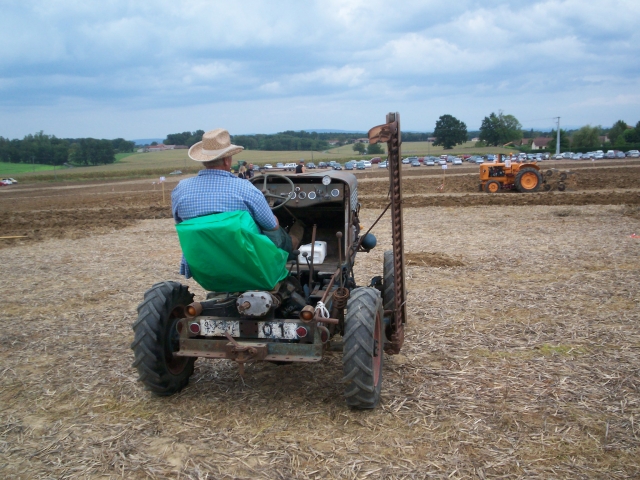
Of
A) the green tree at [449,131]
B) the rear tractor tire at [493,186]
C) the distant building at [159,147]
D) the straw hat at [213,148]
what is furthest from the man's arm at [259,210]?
the distant building at [159,147]

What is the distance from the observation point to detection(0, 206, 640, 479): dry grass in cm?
350

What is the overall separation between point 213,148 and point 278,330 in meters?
1.46

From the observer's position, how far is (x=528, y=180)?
20812 millimetres

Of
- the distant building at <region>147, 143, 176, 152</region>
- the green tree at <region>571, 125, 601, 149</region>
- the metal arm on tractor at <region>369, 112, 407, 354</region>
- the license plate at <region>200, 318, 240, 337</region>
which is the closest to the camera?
the license plate at <region>200, 318, 240, 337</region>

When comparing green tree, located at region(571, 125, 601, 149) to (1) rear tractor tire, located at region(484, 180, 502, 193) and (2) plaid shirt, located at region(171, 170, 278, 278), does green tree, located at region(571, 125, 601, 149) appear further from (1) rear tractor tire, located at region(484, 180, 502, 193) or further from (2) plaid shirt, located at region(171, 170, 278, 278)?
(2) plaid shirt, located at region(171, 170, 278, 278)

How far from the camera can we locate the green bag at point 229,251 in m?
3.67

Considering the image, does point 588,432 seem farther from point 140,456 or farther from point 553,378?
point 140,456

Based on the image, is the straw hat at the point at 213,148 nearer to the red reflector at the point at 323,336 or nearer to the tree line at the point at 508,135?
the red reflector at the point at 323,336

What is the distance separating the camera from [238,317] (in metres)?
4.25

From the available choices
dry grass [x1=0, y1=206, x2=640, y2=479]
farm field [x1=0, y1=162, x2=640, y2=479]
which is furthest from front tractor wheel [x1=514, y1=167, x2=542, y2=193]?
dry grass [x1=0, y1=206, x2=640, y2=479]

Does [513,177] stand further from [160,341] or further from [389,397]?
[160,341]

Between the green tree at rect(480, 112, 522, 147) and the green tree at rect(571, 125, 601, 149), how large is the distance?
11942mm

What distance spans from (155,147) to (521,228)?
10436 centimetres

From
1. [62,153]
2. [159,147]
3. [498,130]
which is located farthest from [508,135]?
[62,153]
